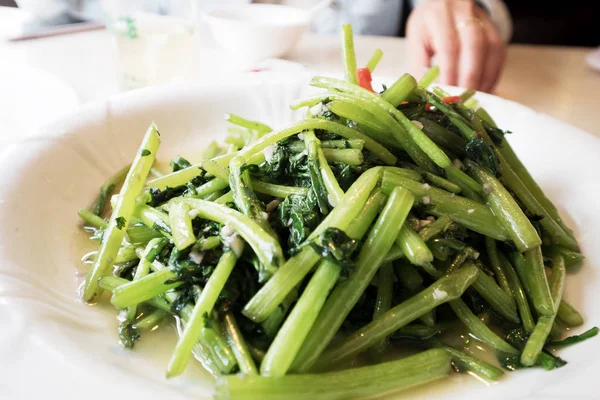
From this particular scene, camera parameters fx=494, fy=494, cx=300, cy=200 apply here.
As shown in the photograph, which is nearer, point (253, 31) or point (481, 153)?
point (481, 153)

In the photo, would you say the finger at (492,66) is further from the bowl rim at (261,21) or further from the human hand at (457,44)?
the bowl rim at (261,21)

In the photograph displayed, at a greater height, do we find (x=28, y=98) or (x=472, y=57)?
(x=472, y=57)

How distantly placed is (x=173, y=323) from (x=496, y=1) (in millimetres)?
3214

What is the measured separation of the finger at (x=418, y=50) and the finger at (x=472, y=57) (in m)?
0.22

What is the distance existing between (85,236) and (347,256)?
3.21 ft

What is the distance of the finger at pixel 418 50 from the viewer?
292 centimetres

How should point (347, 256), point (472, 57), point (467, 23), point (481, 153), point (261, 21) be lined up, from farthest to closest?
point (261, 21) → point (467, 23) → point (472, 57) → point (481, 153) → point (347, 256)

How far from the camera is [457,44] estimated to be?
9.20 feet

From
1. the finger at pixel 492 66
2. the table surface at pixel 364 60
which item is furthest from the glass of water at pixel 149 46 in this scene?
the finger at pixel 492 66

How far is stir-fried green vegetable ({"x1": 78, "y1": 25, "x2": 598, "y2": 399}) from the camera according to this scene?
104cm

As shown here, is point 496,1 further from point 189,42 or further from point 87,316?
point 87,316

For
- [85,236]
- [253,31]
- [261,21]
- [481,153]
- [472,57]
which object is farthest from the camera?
[261,21]

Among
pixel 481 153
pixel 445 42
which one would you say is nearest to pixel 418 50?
pixel 445 42

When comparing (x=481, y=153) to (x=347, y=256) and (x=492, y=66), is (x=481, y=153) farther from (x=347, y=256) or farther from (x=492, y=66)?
(x=492, y=66)
